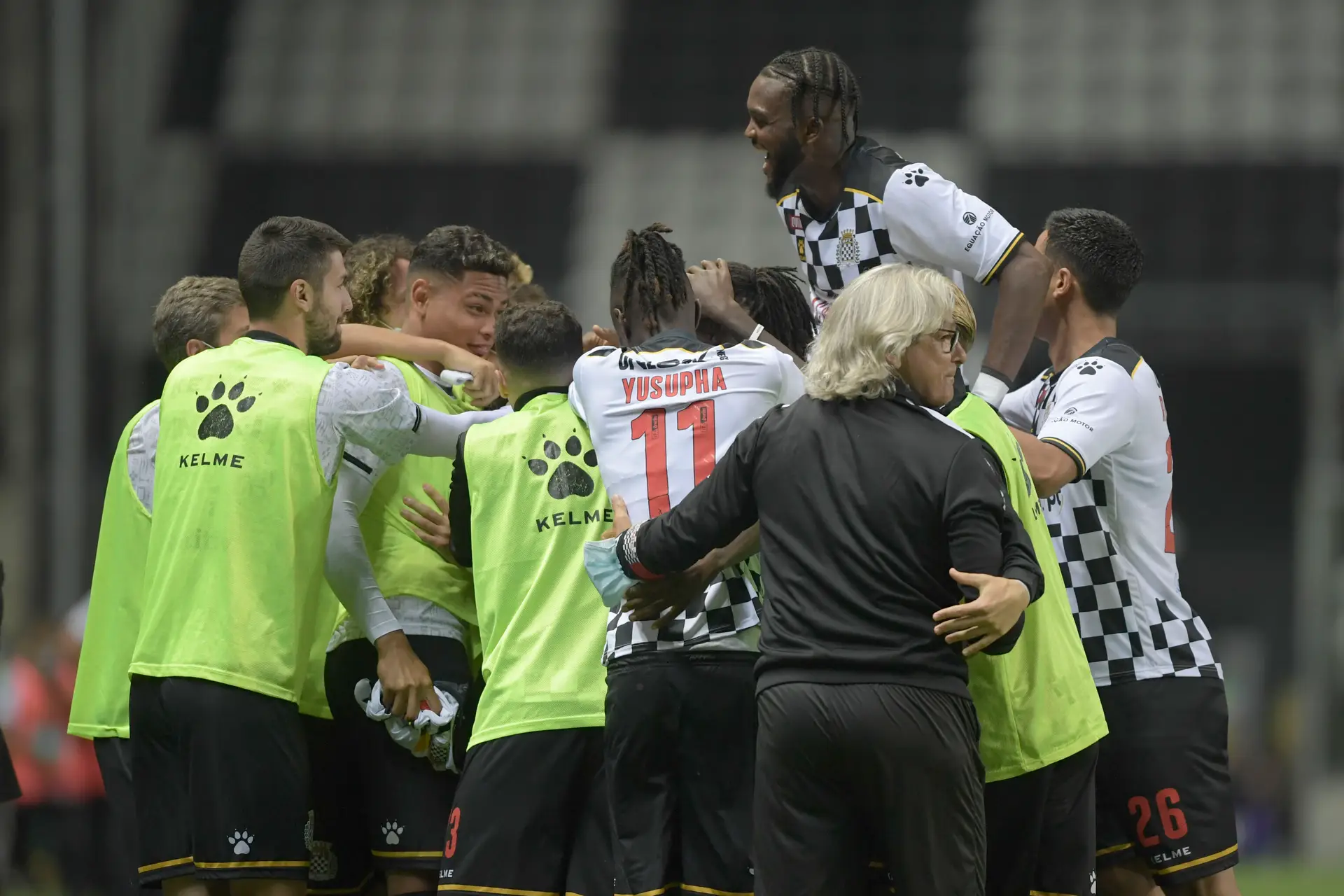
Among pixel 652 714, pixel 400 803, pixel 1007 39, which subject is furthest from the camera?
pixel 1007 39

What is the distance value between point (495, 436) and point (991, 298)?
11.6 meters

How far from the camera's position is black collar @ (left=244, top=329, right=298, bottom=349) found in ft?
16.1

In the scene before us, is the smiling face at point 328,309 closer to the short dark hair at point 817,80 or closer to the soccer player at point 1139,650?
the short dark hair at point 817,80

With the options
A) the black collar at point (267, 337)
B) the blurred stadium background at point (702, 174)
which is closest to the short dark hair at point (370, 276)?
the black collar at point (267, 337)

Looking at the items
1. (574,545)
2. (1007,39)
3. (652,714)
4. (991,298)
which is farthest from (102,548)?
(1007,39)

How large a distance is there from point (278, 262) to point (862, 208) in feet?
5.41

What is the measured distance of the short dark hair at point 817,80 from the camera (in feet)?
16.3

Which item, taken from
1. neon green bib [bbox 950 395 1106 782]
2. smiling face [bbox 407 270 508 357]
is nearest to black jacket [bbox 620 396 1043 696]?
neon green bib [bbox 950 395 1106 782]

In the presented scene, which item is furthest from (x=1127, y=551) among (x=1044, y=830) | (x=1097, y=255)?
(x=1044, y=830)

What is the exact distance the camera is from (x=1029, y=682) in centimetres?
415

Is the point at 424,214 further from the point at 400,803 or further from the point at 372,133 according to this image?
the point at 400,803

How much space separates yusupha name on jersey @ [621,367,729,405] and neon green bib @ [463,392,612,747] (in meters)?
0.33

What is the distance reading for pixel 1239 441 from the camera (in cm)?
1698

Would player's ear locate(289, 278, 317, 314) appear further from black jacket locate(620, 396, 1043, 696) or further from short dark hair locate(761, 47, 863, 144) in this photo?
black jacket locate(620, 396, 1043, 696)
